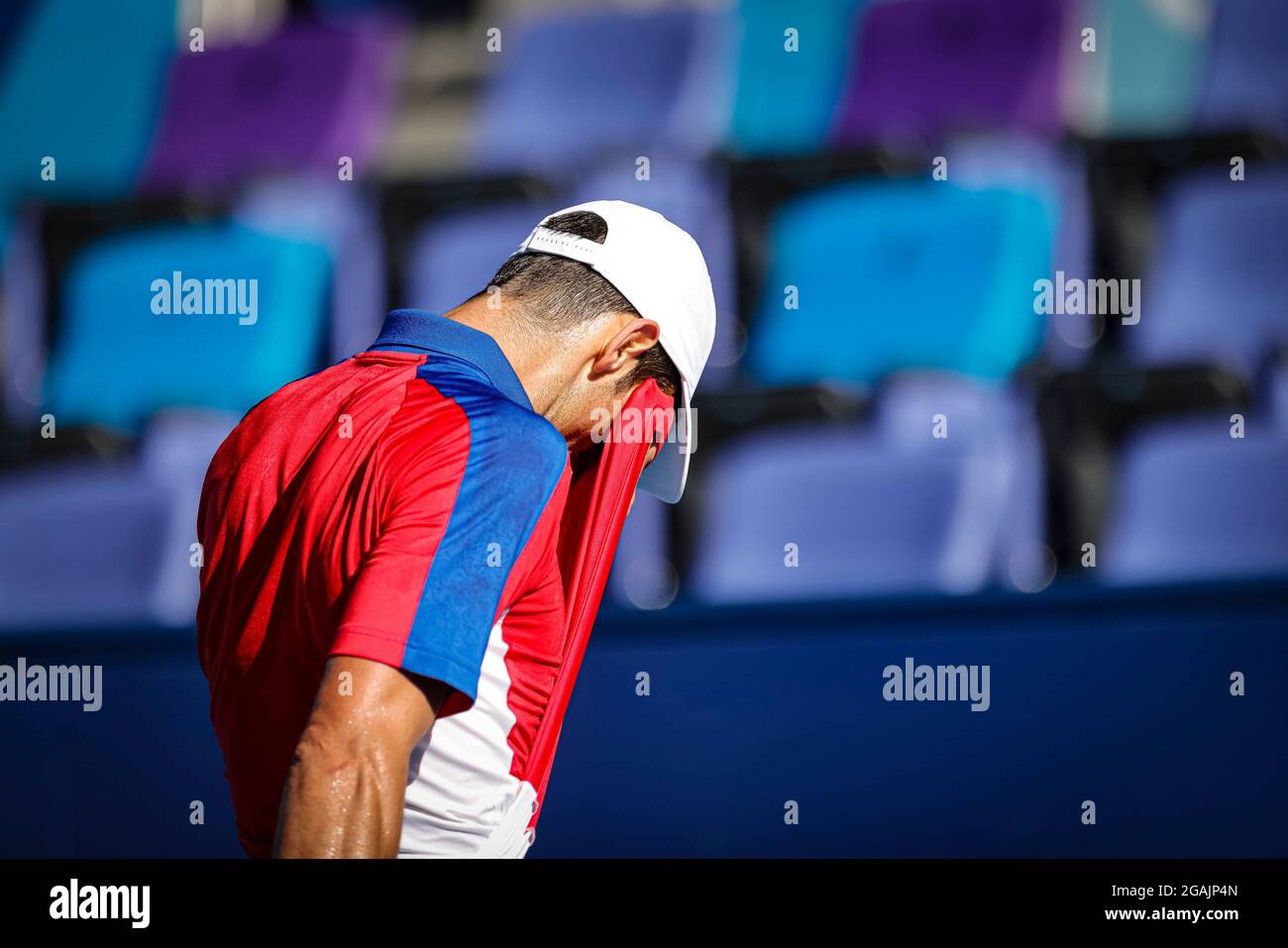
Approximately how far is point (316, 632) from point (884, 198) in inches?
78.0

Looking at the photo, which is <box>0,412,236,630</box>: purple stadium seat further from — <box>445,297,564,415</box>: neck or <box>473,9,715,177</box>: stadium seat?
<box>445,297,564,415</box>: neck

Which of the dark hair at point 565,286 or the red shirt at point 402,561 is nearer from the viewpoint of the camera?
the red shirt at point 402,561

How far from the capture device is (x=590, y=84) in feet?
11.3

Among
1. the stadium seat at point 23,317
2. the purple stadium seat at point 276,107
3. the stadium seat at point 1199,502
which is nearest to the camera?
the stadium seat at point 1199,502

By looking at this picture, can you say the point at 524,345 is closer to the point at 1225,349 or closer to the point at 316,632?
the point at 316,632

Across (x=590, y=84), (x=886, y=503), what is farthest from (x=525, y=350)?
(x=590, y=84)

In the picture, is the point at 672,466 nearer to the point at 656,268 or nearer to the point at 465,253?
the point at 656,268

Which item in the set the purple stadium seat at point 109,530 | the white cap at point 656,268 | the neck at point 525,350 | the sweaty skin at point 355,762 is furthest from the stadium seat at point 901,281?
the sweaty skin at point 355,762

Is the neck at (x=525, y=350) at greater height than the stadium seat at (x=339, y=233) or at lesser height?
lesser

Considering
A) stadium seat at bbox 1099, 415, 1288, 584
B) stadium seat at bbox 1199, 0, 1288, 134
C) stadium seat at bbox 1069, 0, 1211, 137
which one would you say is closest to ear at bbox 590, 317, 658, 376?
stadium seat at bbox 1099, 415, 1288, 584

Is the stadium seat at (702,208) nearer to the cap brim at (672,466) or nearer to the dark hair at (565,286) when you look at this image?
the cap brim at (672,466)

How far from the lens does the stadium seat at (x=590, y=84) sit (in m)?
3.29

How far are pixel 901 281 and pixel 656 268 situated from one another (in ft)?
5.17

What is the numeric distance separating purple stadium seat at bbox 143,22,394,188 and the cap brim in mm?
2156
